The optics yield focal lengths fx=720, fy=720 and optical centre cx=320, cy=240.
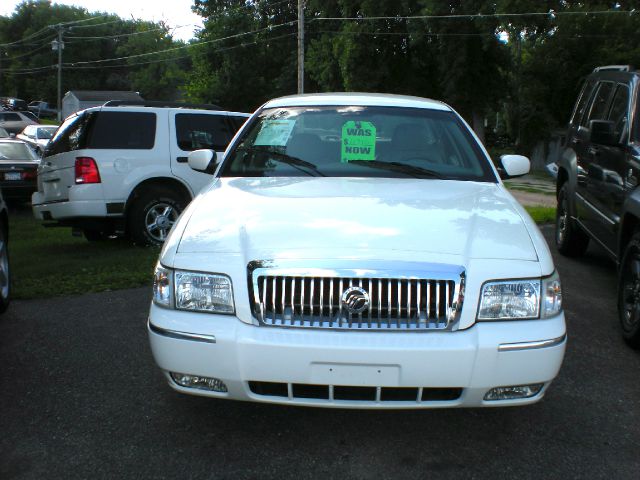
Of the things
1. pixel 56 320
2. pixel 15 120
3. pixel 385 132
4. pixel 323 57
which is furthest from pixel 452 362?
pixel 323 57

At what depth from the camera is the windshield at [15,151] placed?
44.4ft

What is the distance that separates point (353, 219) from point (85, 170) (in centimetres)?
600

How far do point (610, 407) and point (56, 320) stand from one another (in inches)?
157

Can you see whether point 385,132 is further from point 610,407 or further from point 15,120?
point 15,120

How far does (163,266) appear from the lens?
10.9ft

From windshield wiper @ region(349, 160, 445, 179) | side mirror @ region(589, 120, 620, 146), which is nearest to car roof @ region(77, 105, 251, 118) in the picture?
side mirror @ region(589, 120, 620, 146)

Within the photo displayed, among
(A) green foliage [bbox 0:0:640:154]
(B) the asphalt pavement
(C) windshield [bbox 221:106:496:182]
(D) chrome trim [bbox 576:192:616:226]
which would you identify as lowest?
(B) the asphalt pavement

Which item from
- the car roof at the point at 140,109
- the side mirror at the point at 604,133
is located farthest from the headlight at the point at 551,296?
the car roof at the point at 140,109

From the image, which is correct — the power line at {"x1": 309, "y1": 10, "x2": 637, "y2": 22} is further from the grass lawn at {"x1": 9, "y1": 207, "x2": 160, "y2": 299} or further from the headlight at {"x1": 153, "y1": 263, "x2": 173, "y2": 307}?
the headlight at {"x1": 153, "y1": 263, "x2": 173, "y2": 307}

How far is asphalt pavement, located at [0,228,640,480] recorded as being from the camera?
10.3 ft

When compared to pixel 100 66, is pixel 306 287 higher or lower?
lower

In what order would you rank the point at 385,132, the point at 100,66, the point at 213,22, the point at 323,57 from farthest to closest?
the point at 100,66 < the point at 213,22 < the point at 323,57 < the point at 385,132

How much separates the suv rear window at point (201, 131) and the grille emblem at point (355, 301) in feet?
21.7

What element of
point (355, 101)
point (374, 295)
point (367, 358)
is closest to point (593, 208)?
point (355, 101)
